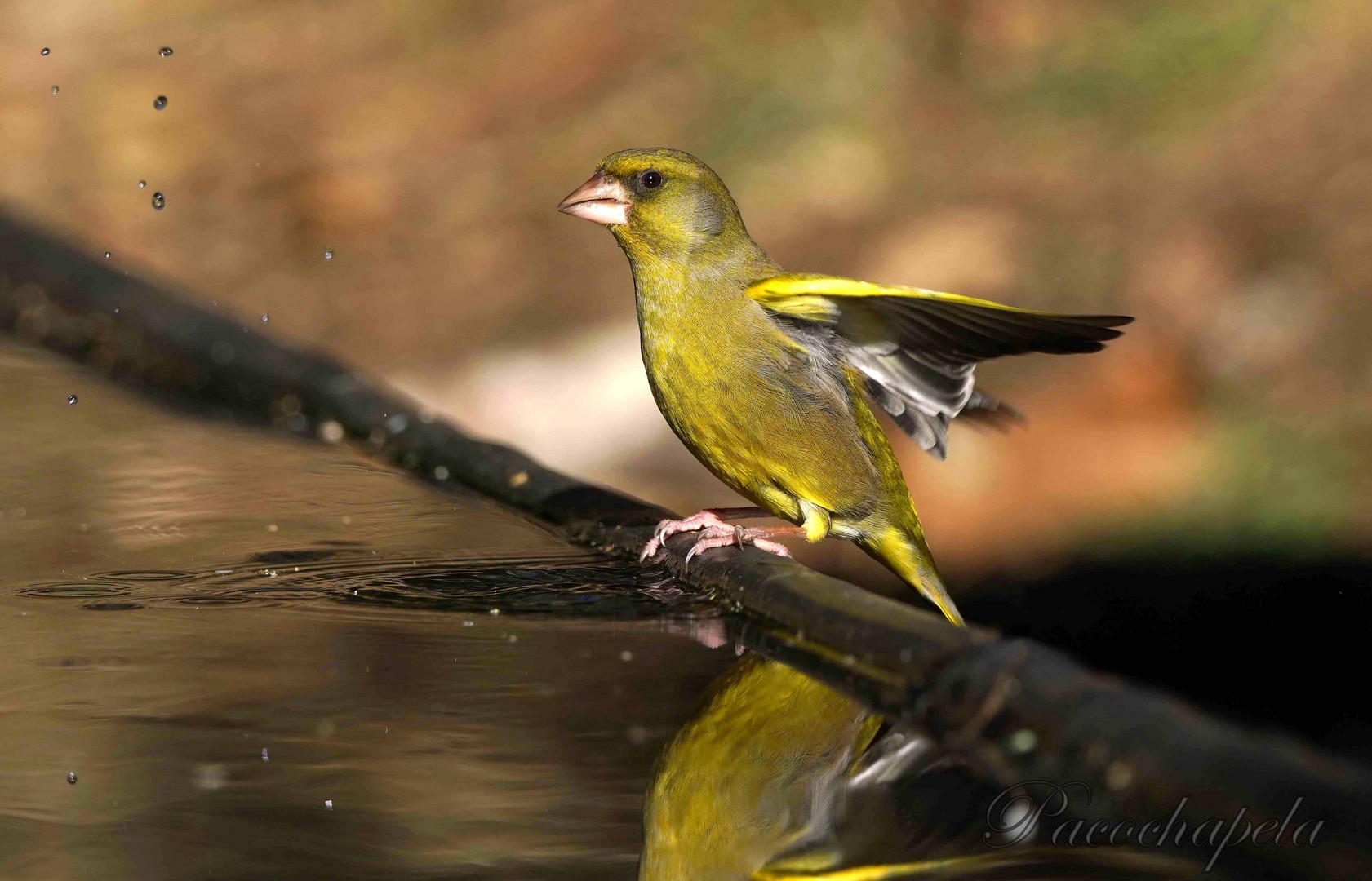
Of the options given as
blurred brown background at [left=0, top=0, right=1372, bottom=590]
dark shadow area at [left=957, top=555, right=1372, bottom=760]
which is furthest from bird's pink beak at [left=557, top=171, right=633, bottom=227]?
blurred brown background at [left=0, top=0, right=1372, bottom=590]

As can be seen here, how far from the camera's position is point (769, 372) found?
385cm

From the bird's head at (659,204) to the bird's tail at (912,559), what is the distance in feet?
2.76

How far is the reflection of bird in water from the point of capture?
1939mm

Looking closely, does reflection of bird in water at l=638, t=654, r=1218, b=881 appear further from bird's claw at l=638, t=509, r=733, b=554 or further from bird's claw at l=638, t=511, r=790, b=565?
bird's claw at l=638, t=509, r=733, b=554

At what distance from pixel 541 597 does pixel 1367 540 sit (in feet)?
18.1

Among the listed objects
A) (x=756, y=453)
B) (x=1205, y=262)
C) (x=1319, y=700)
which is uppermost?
(x=1205, y=262)

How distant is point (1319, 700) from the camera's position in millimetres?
6480

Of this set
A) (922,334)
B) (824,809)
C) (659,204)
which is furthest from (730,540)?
(824,809)

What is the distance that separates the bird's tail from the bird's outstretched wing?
242 mm

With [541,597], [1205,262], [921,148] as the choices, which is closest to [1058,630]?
[1205,262]

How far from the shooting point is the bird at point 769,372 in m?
3.77

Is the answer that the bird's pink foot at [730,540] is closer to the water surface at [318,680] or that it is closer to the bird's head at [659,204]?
the water surface at [318,680]

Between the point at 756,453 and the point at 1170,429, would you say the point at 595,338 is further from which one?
the point at 756,453

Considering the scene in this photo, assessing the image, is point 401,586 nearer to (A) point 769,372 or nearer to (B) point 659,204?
(A) point 769,372
